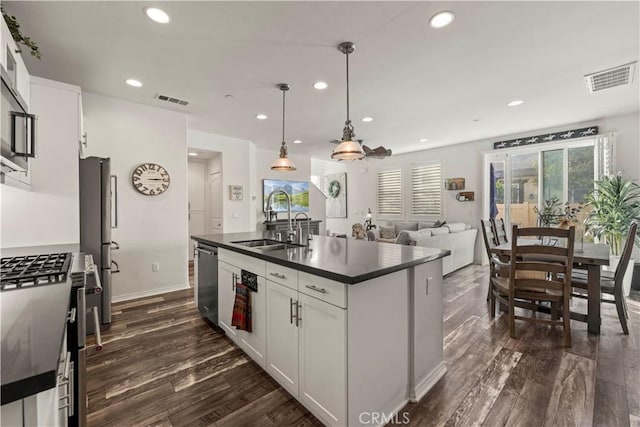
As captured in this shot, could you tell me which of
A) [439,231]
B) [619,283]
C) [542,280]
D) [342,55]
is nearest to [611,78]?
[619,283]

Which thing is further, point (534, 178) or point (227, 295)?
point (534, 178)

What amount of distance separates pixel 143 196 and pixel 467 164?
6.39 meters

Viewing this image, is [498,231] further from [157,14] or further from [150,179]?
[150,179]

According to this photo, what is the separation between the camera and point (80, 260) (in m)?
1.87

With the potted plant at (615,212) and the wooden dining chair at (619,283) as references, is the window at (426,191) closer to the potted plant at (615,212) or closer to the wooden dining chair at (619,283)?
the potted plant at (615,212)

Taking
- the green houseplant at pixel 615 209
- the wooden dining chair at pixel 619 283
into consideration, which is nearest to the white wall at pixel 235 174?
the wooden dining chair at pixel 619 283

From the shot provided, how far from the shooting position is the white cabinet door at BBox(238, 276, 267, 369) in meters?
2.11

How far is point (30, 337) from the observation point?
71cm

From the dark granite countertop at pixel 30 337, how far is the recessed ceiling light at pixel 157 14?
2.02 metres

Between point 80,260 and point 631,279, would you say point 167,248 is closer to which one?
point 80,260

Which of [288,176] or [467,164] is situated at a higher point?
[467,164]

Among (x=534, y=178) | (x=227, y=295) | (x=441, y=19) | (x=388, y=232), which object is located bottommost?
(x=227, y=295)

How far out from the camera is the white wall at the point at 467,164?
175 inches

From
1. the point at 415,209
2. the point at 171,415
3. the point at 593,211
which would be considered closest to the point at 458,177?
the point at 415,209
